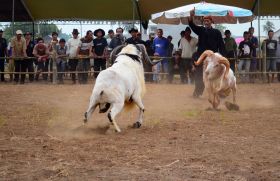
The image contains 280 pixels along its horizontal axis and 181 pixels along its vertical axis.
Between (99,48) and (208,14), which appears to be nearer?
(208,14)

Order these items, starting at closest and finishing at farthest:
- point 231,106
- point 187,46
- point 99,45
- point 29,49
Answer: point 231,106, point 187,46, point 99,45, point 29,49

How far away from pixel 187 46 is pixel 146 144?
12015 millimetres

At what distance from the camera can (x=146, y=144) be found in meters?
7.31

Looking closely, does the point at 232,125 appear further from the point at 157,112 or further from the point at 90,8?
the point at 90,8

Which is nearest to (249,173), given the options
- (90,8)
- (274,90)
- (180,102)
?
(180,102)

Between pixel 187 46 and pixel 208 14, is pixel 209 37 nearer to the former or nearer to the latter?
pixel 208 14

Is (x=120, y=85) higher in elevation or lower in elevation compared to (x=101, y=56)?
lower

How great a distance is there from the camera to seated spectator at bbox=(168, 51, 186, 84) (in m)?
19.7

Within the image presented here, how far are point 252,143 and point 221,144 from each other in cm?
41

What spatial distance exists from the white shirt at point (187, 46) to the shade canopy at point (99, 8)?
9.41 ft

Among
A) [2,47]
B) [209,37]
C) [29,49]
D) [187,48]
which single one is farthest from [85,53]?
[209,37]

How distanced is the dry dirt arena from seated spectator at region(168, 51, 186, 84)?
692 centimetres

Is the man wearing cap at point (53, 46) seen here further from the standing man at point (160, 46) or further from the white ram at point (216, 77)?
the white ram at point (216, 77)

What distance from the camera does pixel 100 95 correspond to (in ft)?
27.3
